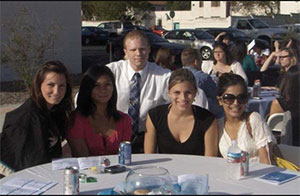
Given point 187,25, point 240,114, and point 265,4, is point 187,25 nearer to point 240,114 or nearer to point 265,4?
point 265,4

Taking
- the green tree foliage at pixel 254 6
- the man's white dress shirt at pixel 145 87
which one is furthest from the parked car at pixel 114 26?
the man's white dress shirt at pixel 145 87

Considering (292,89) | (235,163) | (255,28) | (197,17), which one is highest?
(197,17)

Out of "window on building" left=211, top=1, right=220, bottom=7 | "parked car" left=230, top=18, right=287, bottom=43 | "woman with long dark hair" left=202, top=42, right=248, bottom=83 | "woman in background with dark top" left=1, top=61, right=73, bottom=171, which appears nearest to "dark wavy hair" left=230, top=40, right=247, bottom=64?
"woman with long dark hair" left=202, top=42, right=248, bottom=83

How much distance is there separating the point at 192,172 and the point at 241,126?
28.3 inches

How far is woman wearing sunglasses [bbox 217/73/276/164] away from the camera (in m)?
3.35

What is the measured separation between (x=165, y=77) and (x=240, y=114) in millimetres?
1070

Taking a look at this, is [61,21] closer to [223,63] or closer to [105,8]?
[105,8]

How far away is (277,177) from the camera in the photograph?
9.10ft

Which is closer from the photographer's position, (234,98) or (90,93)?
(234,98)

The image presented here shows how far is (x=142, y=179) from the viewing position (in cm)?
239

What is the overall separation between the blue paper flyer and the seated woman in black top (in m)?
0.76

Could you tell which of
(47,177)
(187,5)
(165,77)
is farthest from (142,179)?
(187,5)

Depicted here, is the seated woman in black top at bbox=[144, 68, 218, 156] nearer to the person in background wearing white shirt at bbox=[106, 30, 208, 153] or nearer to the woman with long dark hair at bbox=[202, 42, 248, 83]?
the person in background wearing white shirt at bbox=[106, 30, 208, 153]

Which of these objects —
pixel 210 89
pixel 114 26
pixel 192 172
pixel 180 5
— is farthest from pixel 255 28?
pixel 180 5
